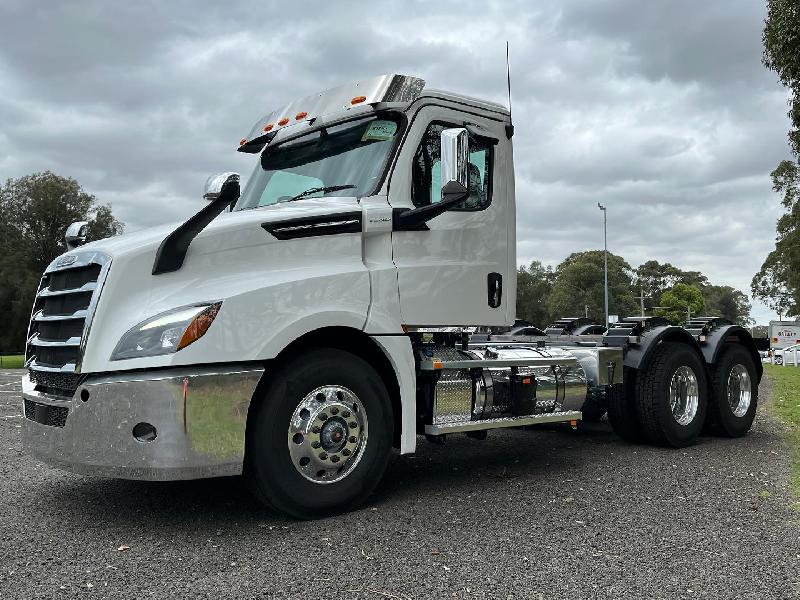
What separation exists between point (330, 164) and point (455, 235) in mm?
1072

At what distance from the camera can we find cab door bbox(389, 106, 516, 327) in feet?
18.0

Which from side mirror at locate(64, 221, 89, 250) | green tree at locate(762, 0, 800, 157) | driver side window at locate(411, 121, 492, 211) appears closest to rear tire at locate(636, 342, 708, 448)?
driver side window at locate(411, 121, 492, 211)

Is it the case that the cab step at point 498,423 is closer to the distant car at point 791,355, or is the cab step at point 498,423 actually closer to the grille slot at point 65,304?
the grille slot at point 65,304

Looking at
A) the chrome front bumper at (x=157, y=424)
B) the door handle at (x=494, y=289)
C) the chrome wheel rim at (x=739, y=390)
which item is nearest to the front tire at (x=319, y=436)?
the chrome front bumper at (x=157, y=424)

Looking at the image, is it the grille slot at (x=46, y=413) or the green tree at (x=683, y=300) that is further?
the green tree at (x=683, y=300)

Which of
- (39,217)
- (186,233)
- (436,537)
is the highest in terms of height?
(39,217)

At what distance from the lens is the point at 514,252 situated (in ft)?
20.7

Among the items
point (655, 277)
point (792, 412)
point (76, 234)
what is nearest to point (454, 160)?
point (76, 234)

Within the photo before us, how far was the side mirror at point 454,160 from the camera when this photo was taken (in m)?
5.04

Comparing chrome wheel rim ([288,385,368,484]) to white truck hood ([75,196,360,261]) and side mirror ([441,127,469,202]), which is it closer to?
white truck hood ([75,196,360,261])

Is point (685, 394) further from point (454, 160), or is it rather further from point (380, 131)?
point (380, 131)

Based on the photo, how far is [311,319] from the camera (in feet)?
15.6

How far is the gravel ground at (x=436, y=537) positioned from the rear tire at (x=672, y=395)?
30.0 inches

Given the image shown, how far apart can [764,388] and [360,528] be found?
1576cm
